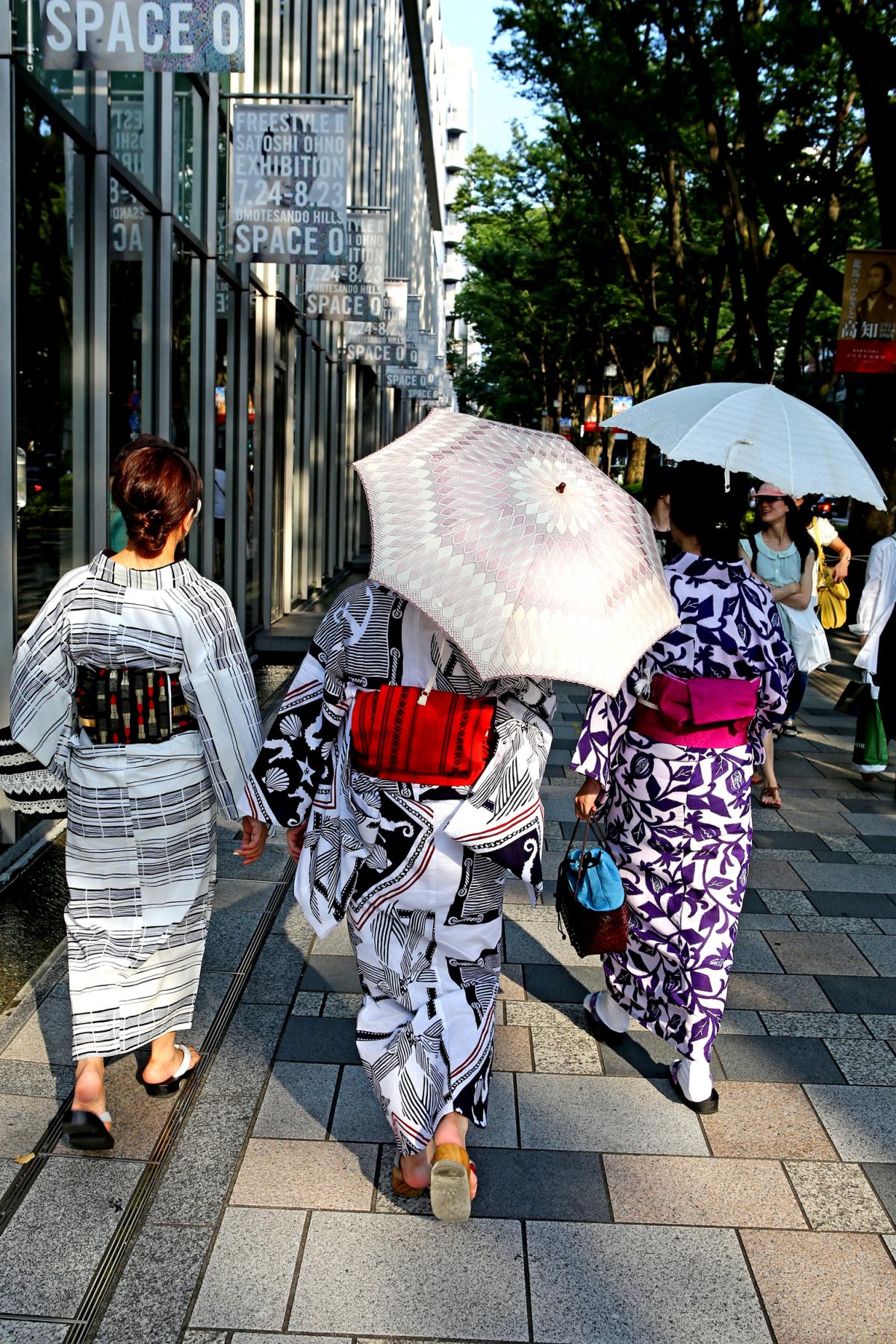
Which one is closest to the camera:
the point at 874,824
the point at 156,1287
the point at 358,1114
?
the point at 156,1287

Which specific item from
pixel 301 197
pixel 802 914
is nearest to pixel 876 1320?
pixel 802 914

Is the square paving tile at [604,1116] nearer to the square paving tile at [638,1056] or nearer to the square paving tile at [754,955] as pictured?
the square paving tile at [638,1056]

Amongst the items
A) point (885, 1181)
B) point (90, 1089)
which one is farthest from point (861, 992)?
point (90, 1089)

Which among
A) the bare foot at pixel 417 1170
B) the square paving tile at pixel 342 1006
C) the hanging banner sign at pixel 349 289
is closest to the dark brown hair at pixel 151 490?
the bare foot at pixel 417 1170

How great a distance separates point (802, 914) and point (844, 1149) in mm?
2083

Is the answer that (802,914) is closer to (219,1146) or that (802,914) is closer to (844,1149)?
(844,1149)

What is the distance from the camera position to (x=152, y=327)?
8695 millimetres

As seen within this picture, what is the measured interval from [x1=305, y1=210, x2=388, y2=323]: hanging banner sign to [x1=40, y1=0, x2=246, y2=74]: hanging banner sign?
876 cm

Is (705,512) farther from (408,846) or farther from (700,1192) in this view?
(700,1192)

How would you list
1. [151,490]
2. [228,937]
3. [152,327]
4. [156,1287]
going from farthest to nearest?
[152,327]
[228,937]
[151,490]
[156,1287]

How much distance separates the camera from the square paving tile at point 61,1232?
2.82 meters

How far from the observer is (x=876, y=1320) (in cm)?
286

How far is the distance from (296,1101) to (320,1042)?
0.39 meters

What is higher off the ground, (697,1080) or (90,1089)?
(90,1089)
